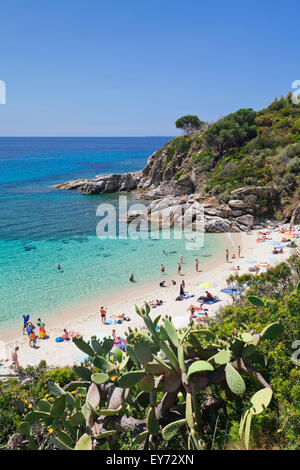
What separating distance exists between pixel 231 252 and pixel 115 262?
1127cm

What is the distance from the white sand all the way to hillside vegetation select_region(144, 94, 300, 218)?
969cm

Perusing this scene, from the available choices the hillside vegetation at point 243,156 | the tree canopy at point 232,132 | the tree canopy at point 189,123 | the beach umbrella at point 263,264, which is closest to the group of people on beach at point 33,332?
the beach umbrella at point 263,264

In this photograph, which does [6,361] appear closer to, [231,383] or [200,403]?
[200,403]

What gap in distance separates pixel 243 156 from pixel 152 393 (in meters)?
43.2

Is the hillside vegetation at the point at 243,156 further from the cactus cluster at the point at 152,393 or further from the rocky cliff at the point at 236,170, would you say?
the cactus cluster at the point at 152,393

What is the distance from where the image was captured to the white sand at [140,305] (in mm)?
14602

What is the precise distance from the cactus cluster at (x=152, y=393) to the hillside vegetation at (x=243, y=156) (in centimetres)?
3264

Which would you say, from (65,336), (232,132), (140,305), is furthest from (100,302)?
(232,132)

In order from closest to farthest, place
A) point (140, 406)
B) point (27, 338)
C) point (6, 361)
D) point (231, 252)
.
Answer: point (140, 406) → point (6, 361) → point (27, 338) → point (231, 252)

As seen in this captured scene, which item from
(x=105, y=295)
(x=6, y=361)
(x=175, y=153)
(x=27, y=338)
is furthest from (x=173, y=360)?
(x=175, y=153)

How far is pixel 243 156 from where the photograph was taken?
Answer: 4253 centimetres

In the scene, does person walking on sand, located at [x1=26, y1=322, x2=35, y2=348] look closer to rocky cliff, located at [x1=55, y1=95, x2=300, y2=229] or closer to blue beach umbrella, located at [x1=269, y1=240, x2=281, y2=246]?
blue beach umbrella, located at [x1=269, y1=240, x2=281, y2=246]
